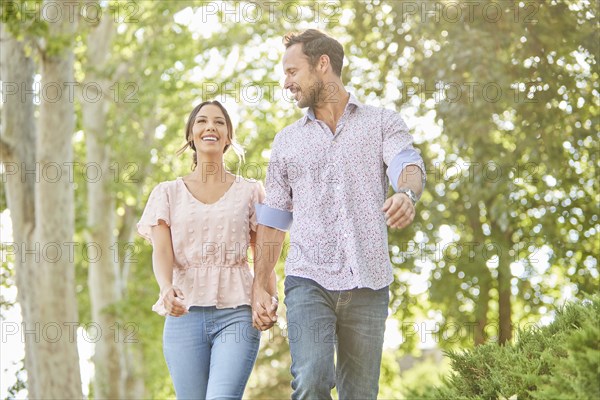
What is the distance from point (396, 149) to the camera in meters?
5.23

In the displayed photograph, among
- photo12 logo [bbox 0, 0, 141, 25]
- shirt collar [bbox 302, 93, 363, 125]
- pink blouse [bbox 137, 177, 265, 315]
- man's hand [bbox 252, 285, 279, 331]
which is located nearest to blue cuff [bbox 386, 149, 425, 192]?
shirt collar [bbox 302, 93, 363, 125]

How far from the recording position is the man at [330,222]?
508cm

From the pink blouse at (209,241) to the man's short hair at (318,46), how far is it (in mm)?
934

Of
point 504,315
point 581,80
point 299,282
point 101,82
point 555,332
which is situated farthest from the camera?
point 101,82

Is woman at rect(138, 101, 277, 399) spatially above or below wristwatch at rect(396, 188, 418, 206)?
below

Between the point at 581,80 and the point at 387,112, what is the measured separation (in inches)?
284

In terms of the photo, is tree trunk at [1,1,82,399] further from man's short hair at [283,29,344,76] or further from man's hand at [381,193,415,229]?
man's hand at [381,193,415,229]

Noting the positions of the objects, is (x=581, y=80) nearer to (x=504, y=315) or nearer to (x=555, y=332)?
(x=504, y=315)

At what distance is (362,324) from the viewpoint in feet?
17.0

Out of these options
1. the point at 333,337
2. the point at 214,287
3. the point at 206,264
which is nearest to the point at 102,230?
the point at 206,264

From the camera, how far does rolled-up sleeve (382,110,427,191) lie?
5.09m

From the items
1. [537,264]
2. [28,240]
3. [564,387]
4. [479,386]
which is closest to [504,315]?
[537,264]

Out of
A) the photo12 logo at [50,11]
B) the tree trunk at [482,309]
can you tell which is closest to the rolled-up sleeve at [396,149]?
the photo12 logo at [50,11]

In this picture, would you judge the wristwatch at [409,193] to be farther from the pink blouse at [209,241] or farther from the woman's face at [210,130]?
the woman's face at [210,130]
